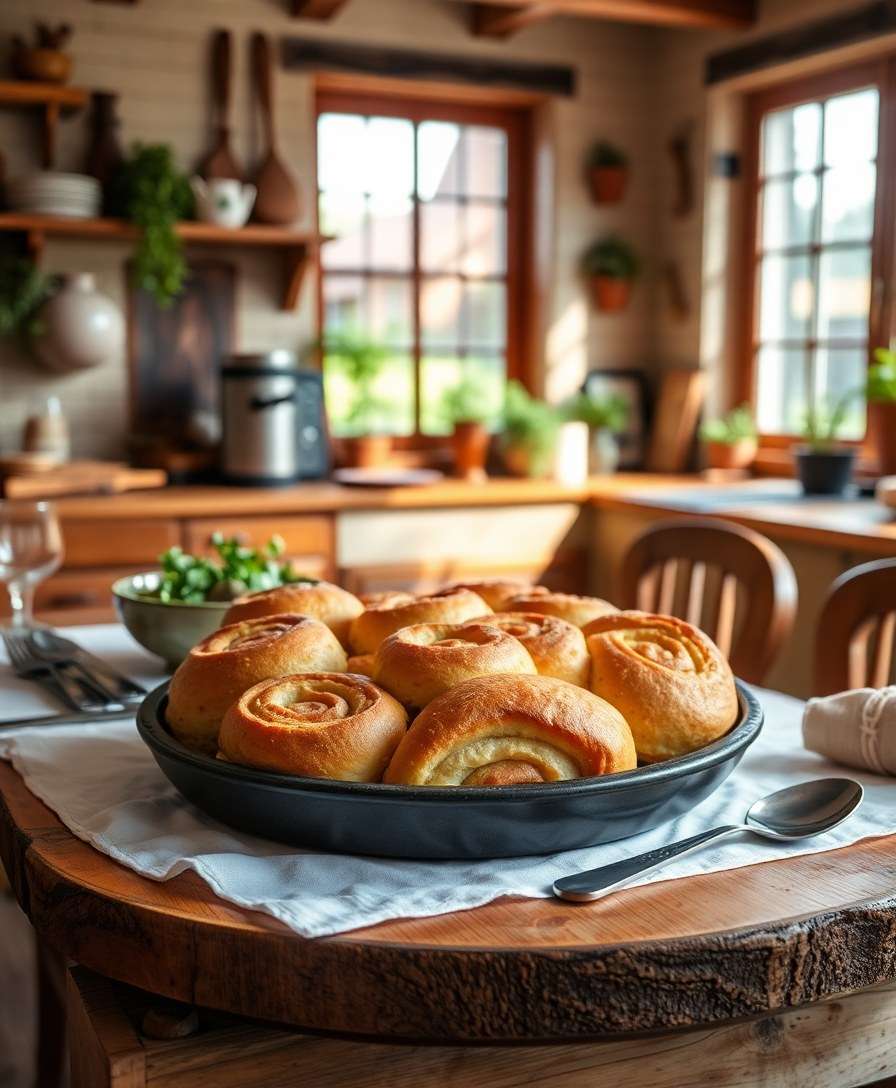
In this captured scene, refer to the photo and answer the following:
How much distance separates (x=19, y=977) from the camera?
2410mm

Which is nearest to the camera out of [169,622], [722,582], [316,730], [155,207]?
[316,730]

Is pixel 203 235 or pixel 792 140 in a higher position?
pixel 792 140

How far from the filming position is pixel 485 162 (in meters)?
4.06

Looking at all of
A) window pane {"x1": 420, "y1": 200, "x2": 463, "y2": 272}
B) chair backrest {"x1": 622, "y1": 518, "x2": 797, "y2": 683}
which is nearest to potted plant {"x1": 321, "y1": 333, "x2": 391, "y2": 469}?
window pane {"x1": 420, "y1": 200, "x2": 463, "y2": 272}

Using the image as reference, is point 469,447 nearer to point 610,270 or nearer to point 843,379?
point 610,270

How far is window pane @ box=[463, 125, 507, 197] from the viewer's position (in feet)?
13.2

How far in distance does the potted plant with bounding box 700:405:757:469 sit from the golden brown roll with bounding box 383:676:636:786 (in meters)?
3.12

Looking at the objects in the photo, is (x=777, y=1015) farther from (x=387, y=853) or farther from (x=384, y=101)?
(x=384, y=101)

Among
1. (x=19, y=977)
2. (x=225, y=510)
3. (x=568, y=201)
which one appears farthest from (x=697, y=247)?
(x=19, y=977)

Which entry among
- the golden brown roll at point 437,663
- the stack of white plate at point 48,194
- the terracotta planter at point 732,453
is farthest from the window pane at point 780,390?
the golden brown roll at point 437,663

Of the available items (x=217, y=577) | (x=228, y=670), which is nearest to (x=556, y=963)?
(x=228, y=670)

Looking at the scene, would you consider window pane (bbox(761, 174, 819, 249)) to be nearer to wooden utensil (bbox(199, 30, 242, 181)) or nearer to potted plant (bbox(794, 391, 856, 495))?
potted plant (bbox(794, 391, 856, 495))

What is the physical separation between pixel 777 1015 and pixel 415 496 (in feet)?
8.36

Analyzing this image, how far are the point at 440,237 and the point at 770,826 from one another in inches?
134
